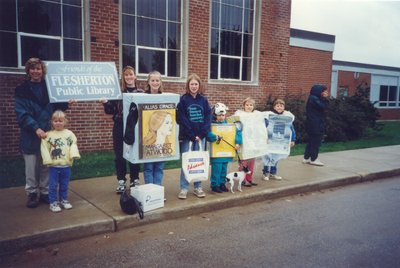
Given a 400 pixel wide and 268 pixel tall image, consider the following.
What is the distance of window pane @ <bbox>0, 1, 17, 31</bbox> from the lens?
8234 mm

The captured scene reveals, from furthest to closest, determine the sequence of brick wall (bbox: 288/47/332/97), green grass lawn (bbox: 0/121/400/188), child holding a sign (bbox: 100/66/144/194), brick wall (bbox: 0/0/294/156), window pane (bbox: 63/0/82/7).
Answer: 1. brick wall (bbox: 288/47/332/97)
2. window pane (bbox: 63/0/82/7)
3. brick wall (bbox: 0/0/294/156)
4. green grass lawn (bbox: 0/121/400/188)
5. child holding a sign (bbox: 100/66/144/194)

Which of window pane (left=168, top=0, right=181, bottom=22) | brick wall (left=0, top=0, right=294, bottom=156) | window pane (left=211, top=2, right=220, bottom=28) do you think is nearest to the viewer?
brick wall (left=0, top=0, right=294, bottom=156)

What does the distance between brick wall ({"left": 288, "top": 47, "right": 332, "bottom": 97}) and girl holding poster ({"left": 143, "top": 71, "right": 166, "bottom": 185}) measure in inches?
485

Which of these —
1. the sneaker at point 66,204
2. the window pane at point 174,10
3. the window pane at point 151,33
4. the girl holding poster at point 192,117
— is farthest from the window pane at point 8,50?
the girl holding poster at point 192,117

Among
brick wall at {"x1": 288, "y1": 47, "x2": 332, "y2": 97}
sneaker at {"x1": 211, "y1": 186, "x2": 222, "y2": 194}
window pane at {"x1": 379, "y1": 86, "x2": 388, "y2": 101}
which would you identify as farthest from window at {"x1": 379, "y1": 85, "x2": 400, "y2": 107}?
sneaker at {"x1": 211, "y1": 186, "x2": 222, "y2": 194}

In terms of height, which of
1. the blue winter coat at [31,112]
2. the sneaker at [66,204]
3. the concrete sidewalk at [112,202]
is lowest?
the concrete sidewalk at [112,202]

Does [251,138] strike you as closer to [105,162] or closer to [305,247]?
[305,247]

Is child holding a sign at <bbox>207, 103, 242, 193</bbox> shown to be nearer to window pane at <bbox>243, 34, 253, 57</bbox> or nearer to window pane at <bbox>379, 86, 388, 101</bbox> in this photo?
window pane at <bbox>243, 34, 253, 57</bbox>

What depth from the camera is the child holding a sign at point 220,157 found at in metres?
5.97

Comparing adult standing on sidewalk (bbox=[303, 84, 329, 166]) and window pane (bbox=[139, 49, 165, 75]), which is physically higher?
window pane (bbox=[139, 49, 165, 75])

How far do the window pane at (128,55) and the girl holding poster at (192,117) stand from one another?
4.95 meters

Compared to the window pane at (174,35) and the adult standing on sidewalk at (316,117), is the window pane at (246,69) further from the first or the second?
the adult standing on sidewalk at (316,117)

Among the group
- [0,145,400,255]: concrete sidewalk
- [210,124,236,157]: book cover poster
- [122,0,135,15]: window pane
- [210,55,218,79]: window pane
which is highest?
[122,0,135,15]: window pane

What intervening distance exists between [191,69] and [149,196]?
666 cm
